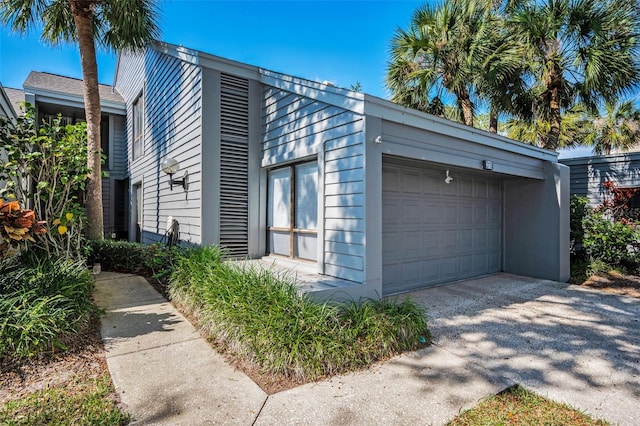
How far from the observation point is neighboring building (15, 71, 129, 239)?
11719 mm

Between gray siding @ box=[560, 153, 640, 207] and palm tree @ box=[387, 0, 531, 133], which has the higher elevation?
palm tree @ box=[387, 0, 531, 133]

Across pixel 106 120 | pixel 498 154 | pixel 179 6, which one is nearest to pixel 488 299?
pixel 498 154

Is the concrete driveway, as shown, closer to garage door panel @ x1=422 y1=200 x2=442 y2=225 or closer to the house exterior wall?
the house exterior wall

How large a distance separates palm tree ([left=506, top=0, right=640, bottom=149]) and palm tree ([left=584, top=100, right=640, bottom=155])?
28.0 ft

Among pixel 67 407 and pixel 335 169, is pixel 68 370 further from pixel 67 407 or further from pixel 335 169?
pixel 335 169

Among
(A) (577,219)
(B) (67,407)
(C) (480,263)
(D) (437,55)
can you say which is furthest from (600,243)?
(B) (67,407)

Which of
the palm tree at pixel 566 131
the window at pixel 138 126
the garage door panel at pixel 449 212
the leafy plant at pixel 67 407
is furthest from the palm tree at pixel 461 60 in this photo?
the leafy plant at pixel 67 407

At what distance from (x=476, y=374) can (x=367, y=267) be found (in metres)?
1.67

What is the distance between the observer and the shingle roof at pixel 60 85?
37.3 ft

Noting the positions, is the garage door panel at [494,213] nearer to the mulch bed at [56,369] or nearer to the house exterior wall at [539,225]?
the house exterior wall at [539,225]

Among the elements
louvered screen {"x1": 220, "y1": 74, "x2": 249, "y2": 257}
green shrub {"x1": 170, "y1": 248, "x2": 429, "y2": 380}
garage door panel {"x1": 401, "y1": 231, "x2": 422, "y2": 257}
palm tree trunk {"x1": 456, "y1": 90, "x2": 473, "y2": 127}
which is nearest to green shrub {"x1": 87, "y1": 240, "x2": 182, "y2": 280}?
louvered screen {"x1": 220, "y1": 74, "x2": 249, "y2": 257}

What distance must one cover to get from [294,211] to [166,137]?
432 cm

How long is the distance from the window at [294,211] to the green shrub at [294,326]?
1531mm

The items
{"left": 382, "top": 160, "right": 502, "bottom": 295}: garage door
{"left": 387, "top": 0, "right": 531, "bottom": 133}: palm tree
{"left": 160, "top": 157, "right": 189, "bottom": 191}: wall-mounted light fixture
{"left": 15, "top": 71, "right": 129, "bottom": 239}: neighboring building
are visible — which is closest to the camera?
{"left": 382, "top": 160, "right": 502, "bottom": 295}: garage door
